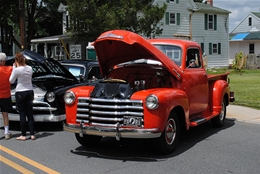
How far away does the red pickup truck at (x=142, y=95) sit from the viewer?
18.4 feet

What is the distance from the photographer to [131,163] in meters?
5.63

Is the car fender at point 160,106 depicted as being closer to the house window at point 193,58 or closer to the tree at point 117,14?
the house window at point 193,58

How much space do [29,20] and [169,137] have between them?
23844mm

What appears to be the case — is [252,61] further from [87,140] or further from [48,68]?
[87,140]

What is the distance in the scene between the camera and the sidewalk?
31.2 feet

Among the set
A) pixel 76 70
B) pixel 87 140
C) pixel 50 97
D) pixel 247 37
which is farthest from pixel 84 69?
pixel 247 37

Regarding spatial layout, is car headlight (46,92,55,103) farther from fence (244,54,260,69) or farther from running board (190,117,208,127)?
fence (244,54,260,69)

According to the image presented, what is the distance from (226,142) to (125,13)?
15.0 metres

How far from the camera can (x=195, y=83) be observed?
7152 mm

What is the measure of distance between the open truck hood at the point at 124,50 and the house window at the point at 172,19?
25.0 m

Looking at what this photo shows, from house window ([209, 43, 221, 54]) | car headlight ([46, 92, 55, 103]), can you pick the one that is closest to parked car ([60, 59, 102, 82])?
car headlight ([46, 92, 55, 103])

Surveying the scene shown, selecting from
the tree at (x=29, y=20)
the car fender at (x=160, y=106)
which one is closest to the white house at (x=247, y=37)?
the tree at (x=29, y=20)

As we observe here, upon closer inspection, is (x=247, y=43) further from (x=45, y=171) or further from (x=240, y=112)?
(x=45, y=171)

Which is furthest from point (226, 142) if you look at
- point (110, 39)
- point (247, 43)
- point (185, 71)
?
point (247, 43)
